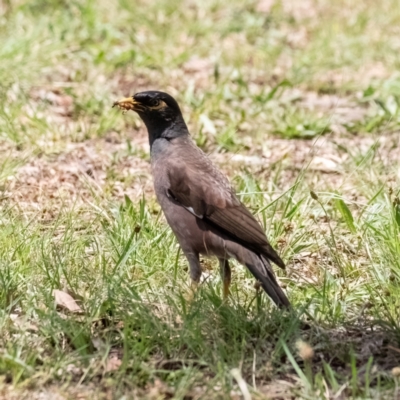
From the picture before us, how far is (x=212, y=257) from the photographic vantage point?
5133mm

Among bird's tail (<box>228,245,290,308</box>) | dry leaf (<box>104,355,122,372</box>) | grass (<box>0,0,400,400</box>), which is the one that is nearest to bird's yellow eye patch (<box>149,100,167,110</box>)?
grass (<box>0,0,400,400</box>)

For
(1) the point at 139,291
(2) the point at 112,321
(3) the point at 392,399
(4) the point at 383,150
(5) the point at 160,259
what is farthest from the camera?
(4) the point at 383,150

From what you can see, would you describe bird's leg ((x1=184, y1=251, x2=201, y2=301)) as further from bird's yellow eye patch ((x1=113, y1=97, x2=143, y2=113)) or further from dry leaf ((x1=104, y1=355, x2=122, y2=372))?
bird's yellow eye patch ((x1=113, y1=97, x2=143, y2=113))

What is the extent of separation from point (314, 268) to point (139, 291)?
1.12m

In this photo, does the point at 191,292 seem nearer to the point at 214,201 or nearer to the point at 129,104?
the point at 214,201

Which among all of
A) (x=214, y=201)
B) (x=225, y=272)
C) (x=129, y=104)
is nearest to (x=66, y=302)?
(x=225, y=272)

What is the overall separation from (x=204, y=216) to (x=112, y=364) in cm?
129

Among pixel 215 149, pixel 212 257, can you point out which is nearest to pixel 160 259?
pixel 212 257

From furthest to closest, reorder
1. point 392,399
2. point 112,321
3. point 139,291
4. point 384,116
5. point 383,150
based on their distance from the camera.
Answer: point 384,116 → point 383,150 → point 139,291 → point 112,321 → point 392,399

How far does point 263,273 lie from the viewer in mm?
4555

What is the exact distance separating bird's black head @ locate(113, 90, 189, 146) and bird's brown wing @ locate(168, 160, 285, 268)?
0.39 meters

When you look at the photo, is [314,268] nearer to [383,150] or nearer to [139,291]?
[139,291]

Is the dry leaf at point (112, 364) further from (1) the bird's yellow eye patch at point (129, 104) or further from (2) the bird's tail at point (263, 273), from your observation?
(1) the bird's yellow eye patch at point (129, 104)

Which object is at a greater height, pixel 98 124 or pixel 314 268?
pixel 98 124
